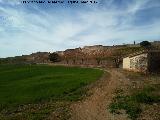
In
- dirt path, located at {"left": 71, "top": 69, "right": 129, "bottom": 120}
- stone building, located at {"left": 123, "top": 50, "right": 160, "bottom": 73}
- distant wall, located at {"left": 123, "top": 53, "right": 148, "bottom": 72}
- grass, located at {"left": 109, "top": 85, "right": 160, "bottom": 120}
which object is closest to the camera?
dirt path, located at {"left": 71, "top": 69, "right": 129, "bottom": 120}

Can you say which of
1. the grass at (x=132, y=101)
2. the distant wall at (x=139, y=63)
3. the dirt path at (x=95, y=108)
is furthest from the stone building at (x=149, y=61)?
the dirt path at (x=95, y=108)

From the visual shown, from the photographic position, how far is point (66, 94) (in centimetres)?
3297

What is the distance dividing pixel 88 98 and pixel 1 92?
10854 mm

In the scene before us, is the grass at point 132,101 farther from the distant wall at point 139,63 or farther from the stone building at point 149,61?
the distant wall at point 139,63

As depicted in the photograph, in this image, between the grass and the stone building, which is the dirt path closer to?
the grass

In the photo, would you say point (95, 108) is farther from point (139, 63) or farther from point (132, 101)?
point (139, 63)

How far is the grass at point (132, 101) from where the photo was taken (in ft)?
79.0

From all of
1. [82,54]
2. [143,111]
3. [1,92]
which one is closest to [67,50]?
[82,54]

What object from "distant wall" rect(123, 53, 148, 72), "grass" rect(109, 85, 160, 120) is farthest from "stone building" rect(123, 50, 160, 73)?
"grass" rect(109, 85, 160, 120)

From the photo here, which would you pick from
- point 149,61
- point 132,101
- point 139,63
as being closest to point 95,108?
point 132,101

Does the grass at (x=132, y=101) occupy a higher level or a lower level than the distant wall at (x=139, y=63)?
lower

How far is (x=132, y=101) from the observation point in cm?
2766

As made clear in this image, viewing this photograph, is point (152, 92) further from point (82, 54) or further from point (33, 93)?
point (82, 54)

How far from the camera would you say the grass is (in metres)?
24.1
